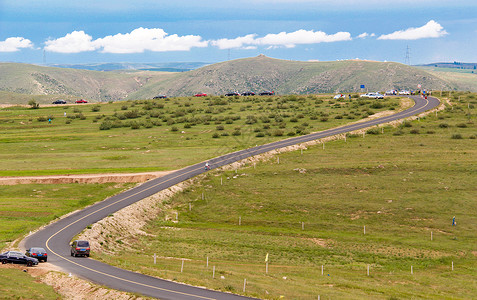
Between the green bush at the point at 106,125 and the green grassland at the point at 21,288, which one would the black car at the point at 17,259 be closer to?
the green grassland at the point at 21,288

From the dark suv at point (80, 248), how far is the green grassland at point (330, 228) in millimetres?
1143

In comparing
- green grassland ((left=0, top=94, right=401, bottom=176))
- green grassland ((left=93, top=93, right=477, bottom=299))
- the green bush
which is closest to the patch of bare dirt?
green grassland ((left=0, top=94, right=401, bottom=176))

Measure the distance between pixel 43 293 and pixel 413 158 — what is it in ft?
229

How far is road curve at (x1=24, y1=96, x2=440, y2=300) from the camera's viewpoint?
1342 inches

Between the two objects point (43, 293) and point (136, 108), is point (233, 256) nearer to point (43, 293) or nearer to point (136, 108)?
point (43, 293)

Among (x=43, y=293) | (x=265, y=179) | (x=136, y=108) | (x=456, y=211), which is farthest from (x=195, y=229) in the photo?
(x=136, y=108)

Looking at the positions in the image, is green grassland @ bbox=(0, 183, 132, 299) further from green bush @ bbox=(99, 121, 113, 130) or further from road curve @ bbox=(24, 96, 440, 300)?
green bush @ bbox=(99, 121, 113, 130)

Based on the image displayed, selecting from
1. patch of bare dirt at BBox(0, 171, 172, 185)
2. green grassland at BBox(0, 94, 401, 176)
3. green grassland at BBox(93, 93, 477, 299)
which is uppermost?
green grassland at BBox(0, 94, 401, 176)

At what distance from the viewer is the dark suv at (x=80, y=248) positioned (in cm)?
4294

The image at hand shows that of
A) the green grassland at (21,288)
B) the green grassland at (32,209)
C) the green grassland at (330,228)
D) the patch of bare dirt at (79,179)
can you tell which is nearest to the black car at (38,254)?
the green grassland at (32,209)

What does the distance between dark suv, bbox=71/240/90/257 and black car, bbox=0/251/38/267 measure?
157 inches

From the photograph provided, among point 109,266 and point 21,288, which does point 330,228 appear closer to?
point 109,266

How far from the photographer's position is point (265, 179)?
7788 centimetres

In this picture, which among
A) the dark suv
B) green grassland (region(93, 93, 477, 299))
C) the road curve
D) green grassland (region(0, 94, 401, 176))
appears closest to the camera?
the road curve
